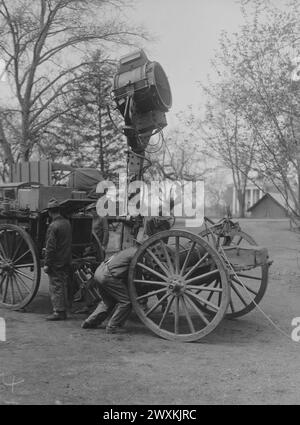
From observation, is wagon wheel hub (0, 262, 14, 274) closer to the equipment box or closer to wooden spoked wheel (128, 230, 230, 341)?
the equipment box

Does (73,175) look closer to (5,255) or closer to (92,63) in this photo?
(5,255)

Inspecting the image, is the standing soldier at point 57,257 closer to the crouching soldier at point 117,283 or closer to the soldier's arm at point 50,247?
the soldier's arm at point 50,247

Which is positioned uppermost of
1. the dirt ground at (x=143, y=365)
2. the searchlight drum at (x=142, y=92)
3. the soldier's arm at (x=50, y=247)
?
the searchlight drum at (x=142, y=92)

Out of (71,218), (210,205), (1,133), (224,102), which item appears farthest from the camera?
(210,205)

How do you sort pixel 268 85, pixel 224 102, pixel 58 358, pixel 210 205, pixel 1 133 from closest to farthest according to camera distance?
pixel 58 358, pixel 268 85, pixel 224 102, pixel 1 133, pixel 210 205

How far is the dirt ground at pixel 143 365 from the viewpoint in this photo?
4.69m

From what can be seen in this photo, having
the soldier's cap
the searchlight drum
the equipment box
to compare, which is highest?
the searchlight drum

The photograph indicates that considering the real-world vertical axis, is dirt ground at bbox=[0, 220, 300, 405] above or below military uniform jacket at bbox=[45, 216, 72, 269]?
below

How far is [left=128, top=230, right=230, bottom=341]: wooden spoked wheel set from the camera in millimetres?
6457

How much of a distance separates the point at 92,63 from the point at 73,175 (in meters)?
13.5

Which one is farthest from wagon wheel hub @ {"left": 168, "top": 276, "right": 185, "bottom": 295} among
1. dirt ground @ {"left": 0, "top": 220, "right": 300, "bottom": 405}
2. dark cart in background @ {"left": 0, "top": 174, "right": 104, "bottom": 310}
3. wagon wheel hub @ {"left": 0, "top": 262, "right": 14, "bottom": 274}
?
wagon wheel hub @ {"left": 0, "top": 262, "right": 14, "bottom": 274}

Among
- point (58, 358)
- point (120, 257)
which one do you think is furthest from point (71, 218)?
point (58, 358)

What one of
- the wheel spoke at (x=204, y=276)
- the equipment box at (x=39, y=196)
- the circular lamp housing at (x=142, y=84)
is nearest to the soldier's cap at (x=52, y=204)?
the equipment box at (x=39, y=196)

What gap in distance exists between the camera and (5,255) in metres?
8.49
